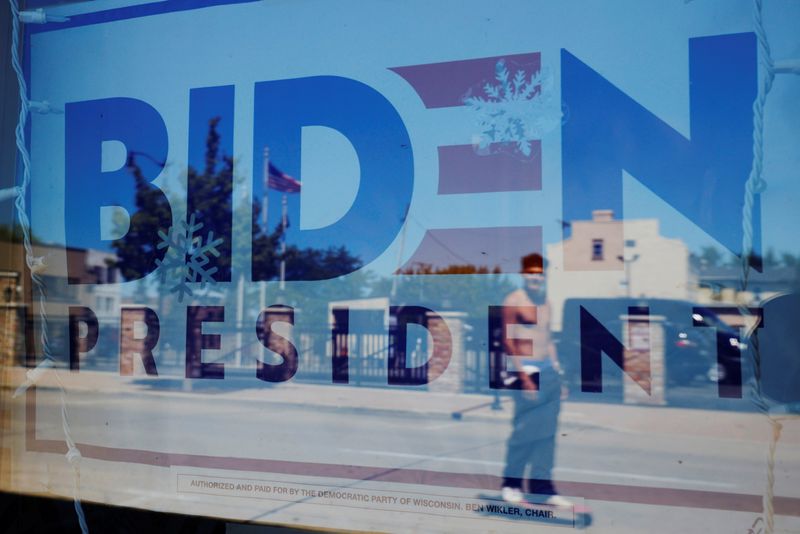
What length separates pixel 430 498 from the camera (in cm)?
185

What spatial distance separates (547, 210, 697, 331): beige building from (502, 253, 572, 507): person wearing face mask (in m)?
0.05

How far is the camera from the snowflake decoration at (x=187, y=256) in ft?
7.06

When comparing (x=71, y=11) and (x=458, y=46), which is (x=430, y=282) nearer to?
(x=458, y=46)

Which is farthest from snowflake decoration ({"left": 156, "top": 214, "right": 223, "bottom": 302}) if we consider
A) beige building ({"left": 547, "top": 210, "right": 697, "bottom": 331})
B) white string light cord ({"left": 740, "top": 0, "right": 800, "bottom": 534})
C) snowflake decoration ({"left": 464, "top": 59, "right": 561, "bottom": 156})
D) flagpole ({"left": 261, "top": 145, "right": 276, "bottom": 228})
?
white string light cord ({"left": 740, "top": 0, "right": 800, "bottom": 534})

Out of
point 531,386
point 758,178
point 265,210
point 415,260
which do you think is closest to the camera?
→ point 758,178

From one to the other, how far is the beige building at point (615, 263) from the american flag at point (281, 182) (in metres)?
0.84

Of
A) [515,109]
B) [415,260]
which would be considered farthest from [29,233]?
[515,109]

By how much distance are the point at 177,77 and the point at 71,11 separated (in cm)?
51

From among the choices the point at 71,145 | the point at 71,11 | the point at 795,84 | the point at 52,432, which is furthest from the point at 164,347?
the point at 795,84

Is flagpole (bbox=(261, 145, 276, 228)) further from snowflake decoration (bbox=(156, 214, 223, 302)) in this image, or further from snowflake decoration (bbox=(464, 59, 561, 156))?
snowflake decoration (bbox=(464, 59, 561, 156))

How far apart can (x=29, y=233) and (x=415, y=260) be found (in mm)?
1390

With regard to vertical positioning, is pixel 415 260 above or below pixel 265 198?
below

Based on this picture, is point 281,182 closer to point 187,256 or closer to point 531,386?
point 187,256

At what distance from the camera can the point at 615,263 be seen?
5.94 ft
